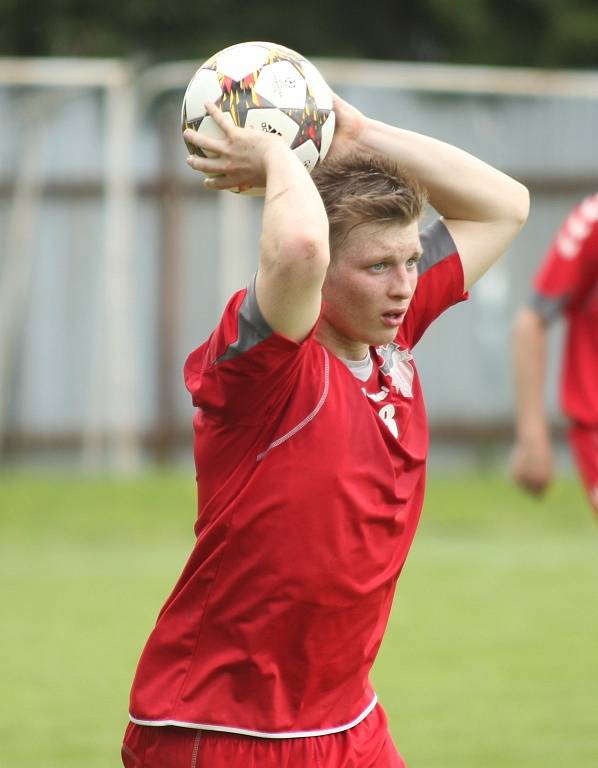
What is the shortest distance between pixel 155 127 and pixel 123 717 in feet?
29.0

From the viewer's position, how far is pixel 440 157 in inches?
144

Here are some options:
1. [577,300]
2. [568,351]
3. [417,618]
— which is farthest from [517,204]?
[417,618]

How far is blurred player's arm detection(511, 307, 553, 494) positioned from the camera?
20.1ft

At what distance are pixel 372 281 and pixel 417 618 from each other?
18.9 feet

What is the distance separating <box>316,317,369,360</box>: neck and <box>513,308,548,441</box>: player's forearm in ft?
9.27

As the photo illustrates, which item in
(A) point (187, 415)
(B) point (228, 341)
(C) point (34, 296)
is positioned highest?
(B) point (228, 341)

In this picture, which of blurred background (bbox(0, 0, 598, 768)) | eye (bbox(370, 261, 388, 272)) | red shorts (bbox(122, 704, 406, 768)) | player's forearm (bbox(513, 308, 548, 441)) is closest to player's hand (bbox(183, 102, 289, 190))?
eye (bbox(370, 261, 388, 272))

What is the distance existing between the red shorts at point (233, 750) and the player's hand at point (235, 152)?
1.20 metres

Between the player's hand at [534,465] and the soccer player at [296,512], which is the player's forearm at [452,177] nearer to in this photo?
the soccer player at [296,512]

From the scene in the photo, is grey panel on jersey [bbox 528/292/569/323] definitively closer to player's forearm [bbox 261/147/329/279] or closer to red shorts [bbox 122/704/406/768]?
red shorts [bbox 122/704/406/768]

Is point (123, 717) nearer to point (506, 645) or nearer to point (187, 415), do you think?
point (506, 645)

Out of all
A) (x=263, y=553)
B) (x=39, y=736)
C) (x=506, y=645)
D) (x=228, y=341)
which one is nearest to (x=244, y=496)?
(x=263, y=553)

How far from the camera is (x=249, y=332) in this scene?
9.94 feet

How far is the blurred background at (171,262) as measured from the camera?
11750 millimetres
